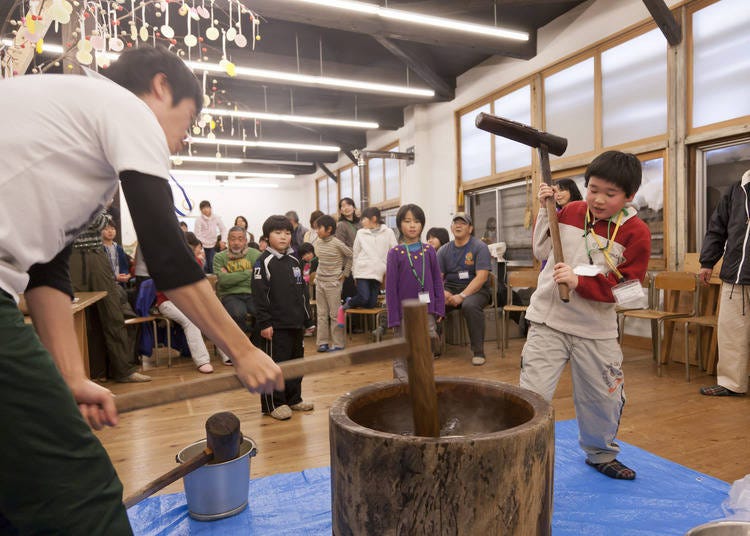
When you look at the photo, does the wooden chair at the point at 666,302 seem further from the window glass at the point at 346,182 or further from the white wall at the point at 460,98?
the window glass at the point at 346,182

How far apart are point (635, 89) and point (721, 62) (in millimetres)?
898

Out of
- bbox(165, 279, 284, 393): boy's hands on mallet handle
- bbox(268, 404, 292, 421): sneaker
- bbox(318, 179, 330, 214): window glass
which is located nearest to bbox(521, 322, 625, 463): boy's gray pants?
bbox(165, 279, 284, 393): boy's hands on mallet handle

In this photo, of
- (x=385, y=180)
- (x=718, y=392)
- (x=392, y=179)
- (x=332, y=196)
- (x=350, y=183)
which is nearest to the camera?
(x=718, y=392)

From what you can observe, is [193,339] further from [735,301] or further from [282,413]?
[735,301]

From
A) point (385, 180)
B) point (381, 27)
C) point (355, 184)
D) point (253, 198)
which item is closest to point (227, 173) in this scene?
point (253, 198)

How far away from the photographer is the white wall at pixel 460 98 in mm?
5461

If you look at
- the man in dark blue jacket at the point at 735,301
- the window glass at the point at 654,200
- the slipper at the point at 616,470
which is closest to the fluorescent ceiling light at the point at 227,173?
the window glass at the point at 654,200

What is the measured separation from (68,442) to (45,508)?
0.35ft

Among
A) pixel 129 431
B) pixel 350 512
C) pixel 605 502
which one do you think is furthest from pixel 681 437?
pixel 129 431

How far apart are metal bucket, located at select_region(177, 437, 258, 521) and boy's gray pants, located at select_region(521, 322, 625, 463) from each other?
51.0 inches

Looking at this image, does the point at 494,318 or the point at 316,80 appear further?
the point at 316,80

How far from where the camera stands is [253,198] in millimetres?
16766

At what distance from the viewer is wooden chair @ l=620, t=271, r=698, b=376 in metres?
4.15

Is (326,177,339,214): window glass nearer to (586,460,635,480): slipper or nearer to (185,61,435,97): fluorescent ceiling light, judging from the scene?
(185,61,435,97): fluorescent ceiling light
